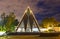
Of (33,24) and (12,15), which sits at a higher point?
(12,15)

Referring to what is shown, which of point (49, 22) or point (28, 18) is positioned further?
point (49, 22)

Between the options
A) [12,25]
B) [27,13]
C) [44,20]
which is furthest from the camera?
[44,20]


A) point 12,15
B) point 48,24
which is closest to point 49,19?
point 48,24

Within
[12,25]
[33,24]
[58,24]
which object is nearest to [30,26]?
[33,24]

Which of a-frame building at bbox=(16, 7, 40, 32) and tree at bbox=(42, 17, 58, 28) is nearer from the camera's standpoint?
a-frame building at bbox=(16, 7, 40, 32)

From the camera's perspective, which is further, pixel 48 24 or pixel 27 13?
pixel 48 24

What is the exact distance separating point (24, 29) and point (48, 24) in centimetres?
586

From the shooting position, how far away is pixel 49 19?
79.8 ft

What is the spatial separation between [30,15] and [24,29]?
159 centimetres

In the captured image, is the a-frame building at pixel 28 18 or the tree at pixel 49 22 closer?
the a-frame building at pixel 28 18

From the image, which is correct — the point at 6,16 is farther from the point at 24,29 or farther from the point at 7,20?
the point at 24,29

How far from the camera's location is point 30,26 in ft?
63.6

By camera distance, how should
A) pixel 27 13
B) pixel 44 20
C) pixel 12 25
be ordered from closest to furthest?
pixel 27 13 → pixel 12 25 → pixel 44 20

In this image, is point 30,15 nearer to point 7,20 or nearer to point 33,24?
point 33,24
